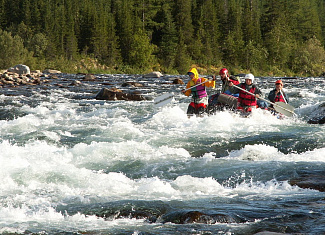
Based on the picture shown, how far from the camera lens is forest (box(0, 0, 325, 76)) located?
5538cm

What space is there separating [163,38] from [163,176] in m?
54.1

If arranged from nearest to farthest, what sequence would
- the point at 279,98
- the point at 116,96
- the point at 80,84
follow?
1. the point at 279,98
2. the point at 116,96
3. the point at 80,84

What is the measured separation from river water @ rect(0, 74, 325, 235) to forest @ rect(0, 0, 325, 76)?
3806 cm

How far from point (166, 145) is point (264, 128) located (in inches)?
125

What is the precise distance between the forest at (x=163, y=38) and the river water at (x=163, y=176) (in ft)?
125

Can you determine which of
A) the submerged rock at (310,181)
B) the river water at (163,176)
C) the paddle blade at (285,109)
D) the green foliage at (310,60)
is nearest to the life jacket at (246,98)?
the river water at (163,176)

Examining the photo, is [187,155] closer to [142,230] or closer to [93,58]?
[142,230]

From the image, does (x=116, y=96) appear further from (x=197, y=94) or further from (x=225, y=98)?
(x=225, y=98)

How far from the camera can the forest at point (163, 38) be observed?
182 feet

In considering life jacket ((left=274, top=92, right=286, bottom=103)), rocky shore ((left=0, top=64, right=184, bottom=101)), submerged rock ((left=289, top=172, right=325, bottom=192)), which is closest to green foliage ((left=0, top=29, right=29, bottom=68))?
rocky shore ((left=0, top=64, right=184, bottom=101))

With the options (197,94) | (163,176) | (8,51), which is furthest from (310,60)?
(163,176)

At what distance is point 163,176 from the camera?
7082mm

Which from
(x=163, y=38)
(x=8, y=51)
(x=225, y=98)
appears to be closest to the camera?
(x=225, y=98)

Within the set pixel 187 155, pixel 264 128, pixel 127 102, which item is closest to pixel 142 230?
pixel 187 155
